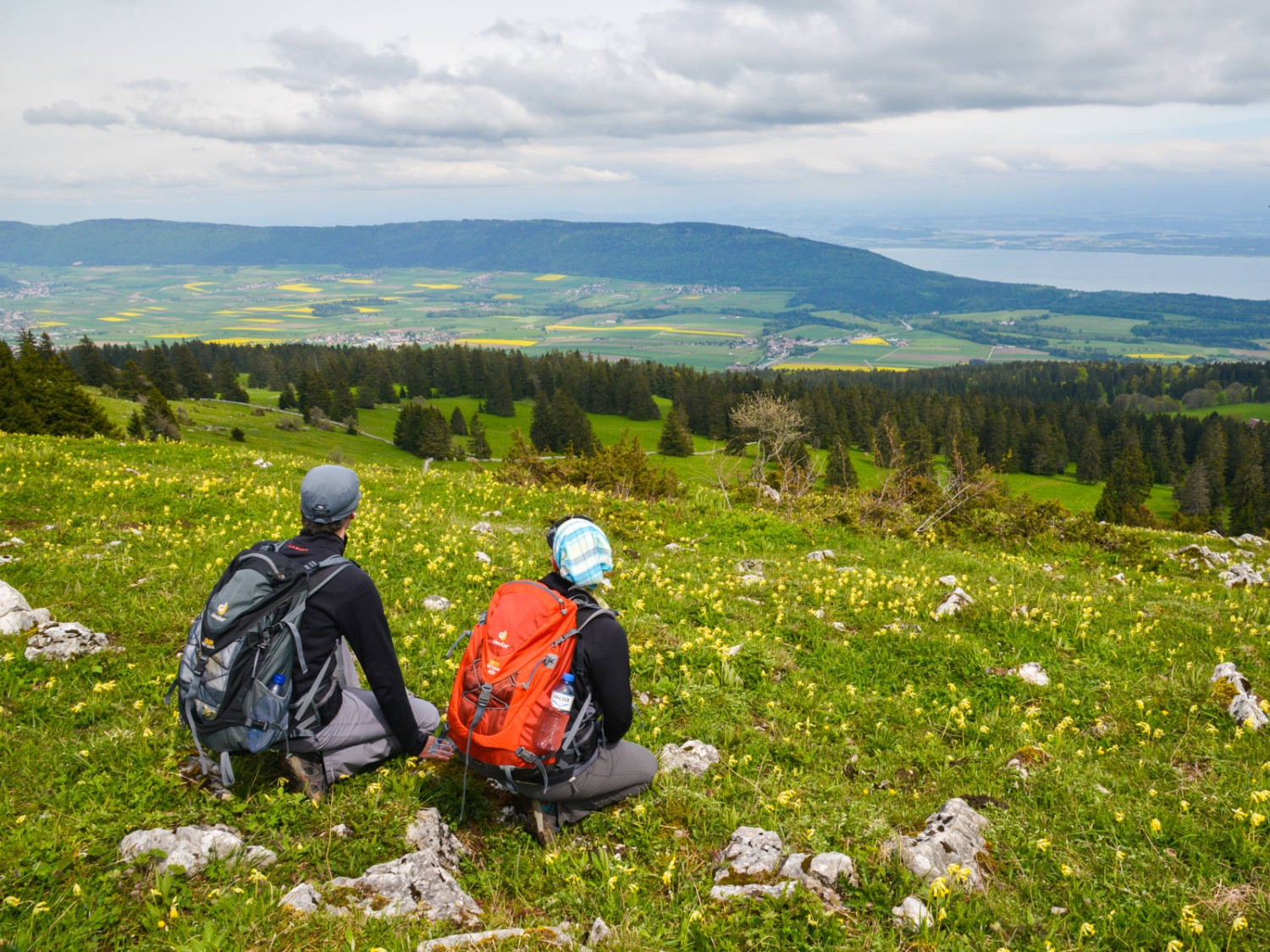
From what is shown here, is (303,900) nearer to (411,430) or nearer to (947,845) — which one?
(947,845)

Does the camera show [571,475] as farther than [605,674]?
Yes

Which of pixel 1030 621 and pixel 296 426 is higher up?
pixel 1030 621

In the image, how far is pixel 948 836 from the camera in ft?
A: 18.1

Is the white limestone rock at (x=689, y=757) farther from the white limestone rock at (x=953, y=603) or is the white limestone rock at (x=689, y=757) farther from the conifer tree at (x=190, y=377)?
the conifer tree at (x=190, y=377)

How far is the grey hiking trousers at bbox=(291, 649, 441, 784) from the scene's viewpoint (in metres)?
5.82

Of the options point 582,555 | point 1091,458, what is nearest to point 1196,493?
point 1091,458

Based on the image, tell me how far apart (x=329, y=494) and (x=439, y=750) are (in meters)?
2.40

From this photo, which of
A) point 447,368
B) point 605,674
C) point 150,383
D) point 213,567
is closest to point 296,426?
point 150,383

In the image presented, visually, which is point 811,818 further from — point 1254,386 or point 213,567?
point 1254,386

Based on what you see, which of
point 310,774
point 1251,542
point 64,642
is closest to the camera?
point 310,774

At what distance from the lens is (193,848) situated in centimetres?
514

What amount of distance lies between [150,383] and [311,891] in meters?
143

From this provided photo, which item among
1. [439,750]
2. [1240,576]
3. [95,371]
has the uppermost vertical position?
[439,750]

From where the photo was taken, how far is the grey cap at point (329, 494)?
5.53 metres
